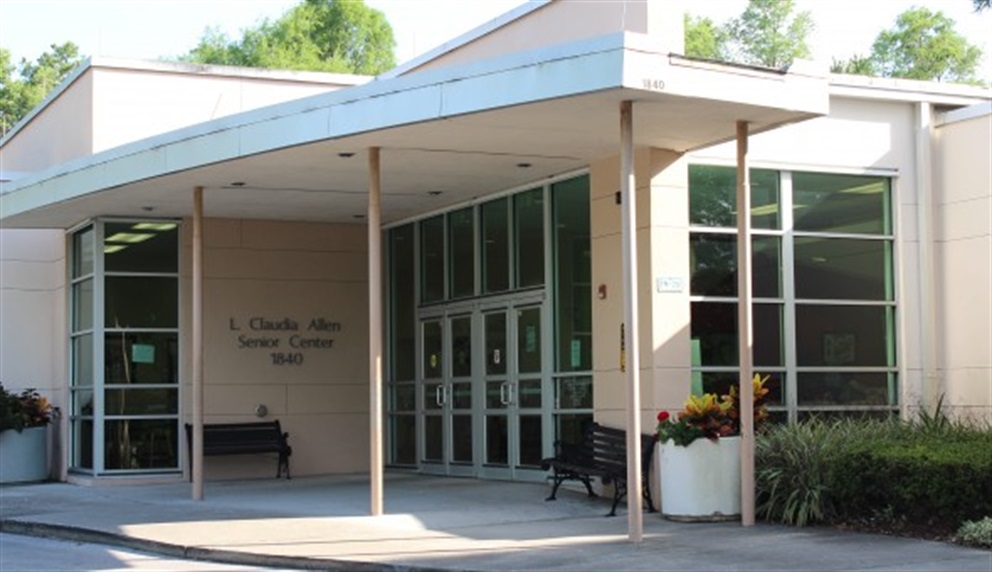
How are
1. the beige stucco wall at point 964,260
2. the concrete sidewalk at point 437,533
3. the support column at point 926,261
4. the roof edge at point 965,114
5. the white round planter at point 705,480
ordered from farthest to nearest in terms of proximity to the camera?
the support column at point 926,261 → the roof edge at point 965,114 → the beige stucco wall at point 964,260 → the white round planter at point 705,480 → the concrete sidewalk at point 437,533

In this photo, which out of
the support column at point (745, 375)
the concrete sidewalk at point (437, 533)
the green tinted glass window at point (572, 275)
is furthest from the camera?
the green tinted glass window at point (572, 275)

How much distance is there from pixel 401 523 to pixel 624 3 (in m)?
5.94

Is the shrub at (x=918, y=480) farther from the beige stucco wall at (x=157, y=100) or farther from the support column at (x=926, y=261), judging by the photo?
the beige stucco wall at (x=157, y=100)

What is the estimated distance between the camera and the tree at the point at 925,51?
56.9 metres

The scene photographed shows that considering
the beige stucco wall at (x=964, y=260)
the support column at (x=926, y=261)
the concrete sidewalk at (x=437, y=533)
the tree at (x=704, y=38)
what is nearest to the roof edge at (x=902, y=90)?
the support column at (x=926, y=261)

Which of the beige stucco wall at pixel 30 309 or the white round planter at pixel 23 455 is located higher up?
the beige stucco wall at pixel 30 309

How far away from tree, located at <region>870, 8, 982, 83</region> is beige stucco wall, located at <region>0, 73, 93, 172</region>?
137 feet

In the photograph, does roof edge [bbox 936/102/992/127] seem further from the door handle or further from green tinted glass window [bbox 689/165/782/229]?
the door handle

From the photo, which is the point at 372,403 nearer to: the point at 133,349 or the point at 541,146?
the point at 541,146

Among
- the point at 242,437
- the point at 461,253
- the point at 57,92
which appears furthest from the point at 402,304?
the point at 57,92

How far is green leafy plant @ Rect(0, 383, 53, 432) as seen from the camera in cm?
1973

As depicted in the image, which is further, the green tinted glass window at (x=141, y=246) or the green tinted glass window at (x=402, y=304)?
the green tinted glass window at (x=402, y=304)

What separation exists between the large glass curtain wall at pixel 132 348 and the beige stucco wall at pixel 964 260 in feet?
34.1

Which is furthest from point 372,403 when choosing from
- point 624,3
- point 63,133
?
point 63,133
